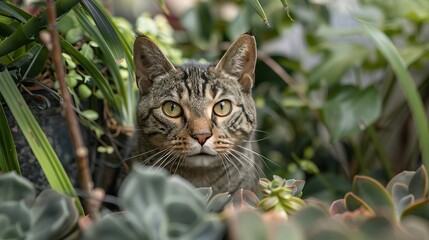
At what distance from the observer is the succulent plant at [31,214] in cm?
58

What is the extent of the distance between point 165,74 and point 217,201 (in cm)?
64

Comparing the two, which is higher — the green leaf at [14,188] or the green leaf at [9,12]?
the green leaf at [9,12]

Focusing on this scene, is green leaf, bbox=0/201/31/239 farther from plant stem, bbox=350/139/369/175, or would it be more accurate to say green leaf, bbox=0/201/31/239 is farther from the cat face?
plant stem, bbox=350/139/369/175

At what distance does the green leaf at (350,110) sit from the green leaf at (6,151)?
3.05 feet

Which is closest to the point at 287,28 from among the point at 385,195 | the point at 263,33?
the point at 263,33

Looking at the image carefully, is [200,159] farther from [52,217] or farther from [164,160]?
[52,217]

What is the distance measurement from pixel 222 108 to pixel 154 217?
72 centimetres

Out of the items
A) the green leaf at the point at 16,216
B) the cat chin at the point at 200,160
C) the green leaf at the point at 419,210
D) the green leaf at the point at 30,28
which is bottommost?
the cat chin at the point at 200,160

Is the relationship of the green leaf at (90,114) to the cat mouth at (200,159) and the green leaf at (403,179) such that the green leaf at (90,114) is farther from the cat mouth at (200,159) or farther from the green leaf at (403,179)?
the green leaf at (403,179)

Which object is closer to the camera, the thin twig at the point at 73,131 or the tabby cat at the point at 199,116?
the thin twig at the point at 73,131

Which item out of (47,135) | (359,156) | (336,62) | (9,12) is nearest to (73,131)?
A: (9,12)

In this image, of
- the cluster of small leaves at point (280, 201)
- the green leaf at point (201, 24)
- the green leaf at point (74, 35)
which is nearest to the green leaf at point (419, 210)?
the cluster of small leaves at point (280, 201)

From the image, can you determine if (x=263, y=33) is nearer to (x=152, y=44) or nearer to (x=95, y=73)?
(x=152, y=44)

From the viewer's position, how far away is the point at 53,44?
0.59m
